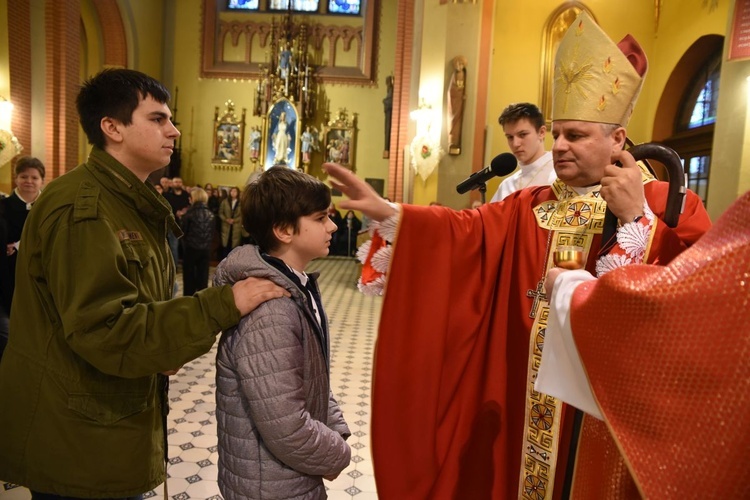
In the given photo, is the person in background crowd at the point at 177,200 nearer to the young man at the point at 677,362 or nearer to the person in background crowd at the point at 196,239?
the person in background crowd at the point at 196,239

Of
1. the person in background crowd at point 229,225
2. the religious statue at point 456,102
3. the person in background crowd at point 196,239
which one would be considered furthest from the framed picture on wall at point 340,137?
the person in background crowd at point 196,239

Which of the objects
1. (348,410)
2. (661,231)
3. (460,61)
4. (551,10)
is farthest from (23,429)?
(551,10)

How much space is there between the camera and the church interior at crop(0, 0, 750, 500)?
222 inches

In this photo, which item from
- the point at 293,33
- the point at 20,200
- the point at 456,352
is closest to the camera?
the point at 456,352

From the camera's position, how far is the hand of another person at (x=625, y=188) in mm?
1391

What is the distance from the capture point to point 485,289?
1.81 metres

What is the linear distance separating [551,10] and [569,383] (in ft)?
30.0

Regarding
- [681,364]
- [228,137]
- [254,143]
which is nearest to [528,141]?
[681,364]

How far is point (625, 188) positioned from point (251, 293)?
105 cm

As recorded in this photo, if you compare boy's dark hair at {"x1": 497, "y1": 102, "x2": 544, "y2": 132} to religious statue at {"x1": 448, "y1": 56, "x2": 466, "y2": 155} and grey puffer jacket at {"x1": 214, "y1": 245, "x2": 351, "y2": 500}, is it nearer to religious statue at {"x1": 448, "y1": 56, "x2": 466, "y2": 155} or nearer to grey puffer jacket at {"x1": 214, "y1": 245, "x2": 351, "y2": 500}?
grey puffer jacket at {"x1": 214, "y1": 245, "x2": 351, "y2": 500}

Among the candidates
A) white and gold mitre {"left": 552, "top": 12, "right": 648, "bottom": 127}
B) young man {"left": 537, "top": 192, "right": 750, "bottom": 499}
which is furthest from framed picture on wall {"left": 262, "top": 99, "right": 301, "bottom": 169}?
young man {"left": 537, "top": 192, "right": 750, "bottom": 499}

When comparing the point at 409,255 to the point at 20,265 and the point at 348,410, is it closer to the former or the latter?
the point at 20,265

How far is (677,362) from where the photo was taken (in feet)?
2.93

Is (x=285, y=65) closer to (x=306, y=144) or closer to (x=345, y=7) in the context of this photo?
(x=306, y=144)
